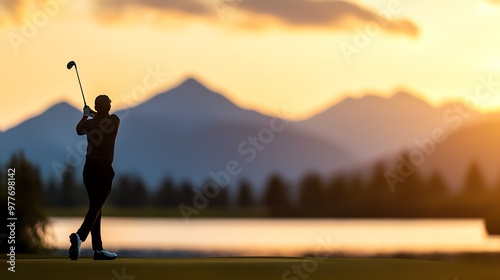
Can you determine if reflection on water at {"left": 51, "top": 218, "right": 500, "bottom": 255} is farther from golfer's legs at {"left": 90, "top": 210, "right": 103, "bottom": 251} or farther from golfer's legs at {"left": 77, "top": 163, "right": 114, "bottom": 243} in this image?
golfer's legs at {"left": 77, "top": 163, "right": 114, "bottom": 243}

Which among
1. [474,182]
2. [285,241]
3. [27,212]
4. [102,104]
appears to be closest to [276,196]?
[474,182]

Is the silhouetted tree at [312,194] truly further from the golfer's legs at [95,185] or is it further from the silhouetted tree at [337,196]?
the golfer's legs at [95,185]

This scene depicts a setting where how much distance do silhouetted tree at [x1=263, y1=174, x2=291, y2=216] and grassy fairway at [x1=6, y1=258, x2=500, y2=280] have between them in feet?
441

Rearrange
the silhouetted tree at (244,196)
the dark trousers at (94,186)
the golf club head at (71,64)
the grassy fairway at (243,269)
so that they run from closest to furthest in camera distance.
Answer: the grassy fairway at (243,269), the dark trousers at (94,186), the golf club head at (71,64), the silhouetted tree at (244,196)

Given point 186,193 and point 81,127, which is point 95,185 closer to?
point 81,127

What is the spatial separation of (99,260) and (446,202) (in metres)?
166

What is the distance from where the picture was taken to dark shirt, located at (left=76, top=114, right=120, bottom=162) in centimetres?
2172

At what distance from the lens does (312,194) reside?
544 feet

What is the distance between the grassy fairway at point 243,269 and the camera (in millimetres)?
19969

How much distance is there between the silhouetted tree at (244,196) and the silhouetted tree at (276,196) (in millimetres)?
3031

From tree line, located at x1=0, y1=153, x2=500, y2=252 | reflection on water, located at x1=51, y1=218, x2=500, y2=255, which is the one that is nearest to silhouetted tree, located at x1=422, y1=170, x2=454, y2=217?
tree line, located at x1=0, y1=153, x2=500, y2=252

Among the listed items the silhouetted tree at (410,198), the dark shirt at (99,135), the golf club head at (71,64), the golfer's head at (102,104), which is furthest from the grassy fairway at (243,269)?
the silhouetted tree at (410,198)

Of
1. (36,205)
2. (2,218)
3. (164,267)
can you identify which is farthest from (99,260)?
(36,205)

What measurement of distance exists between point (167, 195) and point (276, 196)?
1743 cm
